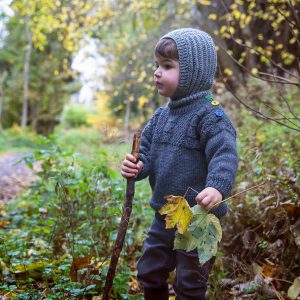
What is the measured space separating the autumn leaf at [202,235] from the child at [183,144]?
338 millimetres

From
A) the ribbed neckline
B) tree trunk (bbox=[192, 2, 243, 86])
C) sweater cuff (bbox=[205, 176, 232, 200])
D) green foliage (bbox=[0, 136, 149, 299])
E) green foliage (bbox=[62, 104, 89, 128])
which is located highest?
tree trunk (bbox=[192, 2, 243, 86])

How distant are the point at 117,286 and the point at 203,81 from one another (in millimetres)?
1404

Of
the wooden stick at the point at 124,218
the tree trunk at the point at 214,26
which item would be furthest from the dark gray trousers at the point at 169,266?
the tree trunk at the point at 214,26

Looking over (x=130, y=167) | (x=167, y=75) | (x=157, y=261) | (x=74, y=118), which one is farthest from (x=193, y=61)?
(x=74, y=118)

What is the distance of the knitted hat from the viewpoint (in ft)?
7.55

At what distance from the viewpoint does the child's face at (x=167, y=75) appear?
2.34 metres

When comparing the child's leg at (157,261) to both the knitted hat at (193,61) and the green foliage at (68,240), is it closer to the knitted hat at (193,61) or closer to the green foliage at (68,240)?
the green foliage at (68,240)

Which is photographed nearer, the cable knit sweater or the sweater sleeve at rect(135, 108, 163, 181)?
the cable knit sweater

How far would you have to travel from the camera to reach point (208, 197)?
1959mm

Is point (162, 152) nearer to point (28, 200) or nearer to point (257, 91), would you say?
point (28, 200)

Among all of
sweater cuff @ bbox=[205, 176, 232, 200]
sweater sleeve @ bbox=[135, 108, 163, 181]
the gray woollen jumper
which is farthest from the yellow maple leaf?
sweater sleeve @ bbox=[135, 108, 163, 181]

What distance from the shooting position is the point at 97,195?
3445 millimetres

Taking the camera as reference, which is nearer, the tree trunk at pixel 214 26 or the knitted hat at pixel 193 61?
the knitted hat at pixel 193 61

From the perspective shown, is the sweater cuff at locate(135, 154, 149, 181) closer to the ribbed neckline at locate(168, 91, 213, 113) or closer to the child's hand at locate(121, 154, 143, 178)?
the child's hand at locate(121, 154, 143, 178)
